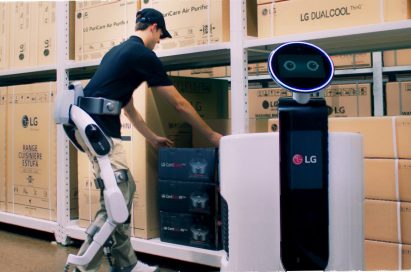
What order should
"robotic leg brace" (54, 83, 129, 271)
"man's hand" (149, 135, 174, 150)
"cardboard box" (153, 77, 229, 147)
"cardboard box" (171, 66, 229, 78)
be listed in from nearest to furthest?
"robotic leg brace" (54, 83, 129, 271), "man's hand" (149, 135, 174, 150), "cardboard box" (153, 77, 229, 147), "cardboard box" (171, 66, 229, 78)

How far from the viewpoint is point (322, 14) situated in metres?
1.86

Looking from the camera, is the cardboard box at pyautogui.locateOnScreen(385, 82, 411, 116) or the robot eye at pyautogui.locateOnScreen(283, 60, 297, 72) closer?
the robot eye at pyautogui.locateOnScreen(283, 60, 297, 72)

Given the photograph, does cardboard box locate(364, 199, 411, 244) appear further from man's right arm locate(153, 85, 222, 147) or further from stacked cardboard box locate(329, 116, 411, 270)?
man's right arm locate(153, 85, 222, 147)

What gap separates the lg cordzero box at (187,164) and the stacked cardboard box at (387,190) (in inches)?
25.6

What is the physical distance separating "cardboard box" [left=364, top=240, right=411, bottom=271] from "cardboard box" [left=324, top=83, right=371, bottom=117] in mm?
1024

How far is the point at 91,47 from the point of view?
267 centimetres

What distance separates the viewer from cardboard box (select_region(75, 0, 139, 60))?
98.2 inches

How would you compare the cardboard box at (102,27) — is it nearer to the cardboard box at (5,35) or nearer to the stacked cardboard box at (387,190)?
the cardboard box at (5,35)

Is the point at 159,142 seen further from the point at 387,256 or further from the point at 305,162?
the point at 305,162

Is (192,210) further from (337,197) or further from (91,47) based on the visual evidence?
(337,197)

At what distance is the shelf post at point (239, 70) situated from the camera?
78.8 inches

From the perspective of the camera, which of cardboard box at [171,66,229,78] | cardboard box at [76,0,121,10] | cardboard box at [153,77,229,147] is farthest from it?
cardboard box at [171,66,229,78]

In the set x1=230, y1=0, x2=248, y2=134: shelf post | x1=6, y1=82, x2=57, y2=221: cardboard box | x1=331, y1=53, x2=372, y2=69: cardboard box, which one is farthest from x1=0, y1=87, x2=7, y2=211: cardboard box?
x1=331, y1=53, x2=372, y2=69: cardboard box

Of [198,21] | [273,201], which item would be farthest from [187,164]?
[273,201]
